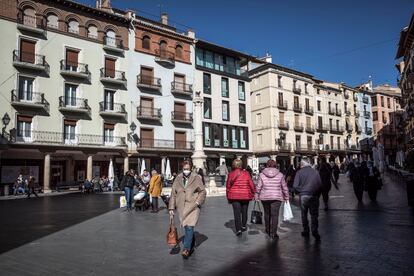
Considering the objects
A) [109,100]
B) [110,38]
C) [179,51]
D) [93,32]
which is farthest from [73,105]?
[179,51]

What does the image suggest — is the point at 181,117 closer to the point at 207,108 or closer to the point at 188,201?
the point at 207,108

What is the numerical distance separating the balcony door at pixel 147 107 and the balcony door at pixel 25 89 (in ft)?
33.8

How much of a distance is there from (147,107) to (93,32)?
8625 millimetres

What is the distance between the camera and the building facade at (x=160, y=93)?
35.4m

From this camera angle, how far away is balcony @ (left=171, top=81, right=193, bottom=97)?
125 feet

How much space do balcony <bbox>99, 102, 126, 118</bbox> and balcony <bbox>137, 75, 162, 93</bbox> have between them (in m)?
3.10

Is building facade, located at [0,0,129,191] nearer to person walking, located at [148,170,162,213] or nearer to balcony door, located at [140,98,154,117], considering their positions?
balcony door, located at [140,98,154,117]

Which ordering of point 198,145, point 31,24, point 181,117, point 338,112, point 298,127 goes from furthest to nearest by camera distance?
1. point 338,112
2. point 298,127
3. point 181,117
4. point 31,24
5. point 198,145

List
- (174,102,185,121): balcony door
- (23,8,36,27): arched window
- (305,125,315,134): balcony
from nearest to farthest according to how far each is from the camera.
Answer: (23,8,36,27): arched window
(174,102,185,121): balcony door
(305,125,315,134): balcony

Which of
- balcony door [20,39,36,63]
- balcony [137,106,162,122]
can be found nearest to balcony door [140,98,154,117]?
balcony [137,106,162,122]

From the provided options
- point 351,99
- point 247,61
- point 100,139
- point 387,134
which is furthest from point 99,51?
point 387,134

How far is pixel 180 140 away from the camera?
38656 mm

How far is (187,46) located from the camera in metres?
40.1

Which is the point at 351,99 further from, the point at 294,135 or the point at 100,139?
the point at 100,139
